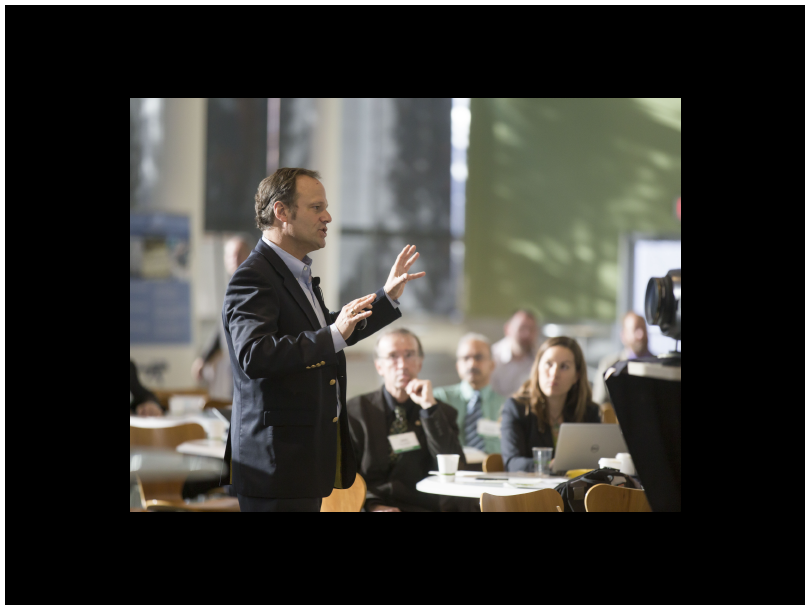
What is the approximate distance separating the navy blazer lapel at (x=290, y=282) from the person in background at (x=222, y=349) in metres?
3.17

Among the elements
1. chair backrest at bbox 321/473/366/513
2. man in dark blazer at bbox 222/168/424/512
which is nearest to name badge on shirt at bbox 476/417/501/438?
chair backrest at bbox 321/473/366/513

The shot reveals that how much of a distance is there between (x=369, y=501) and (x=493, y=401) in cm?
164

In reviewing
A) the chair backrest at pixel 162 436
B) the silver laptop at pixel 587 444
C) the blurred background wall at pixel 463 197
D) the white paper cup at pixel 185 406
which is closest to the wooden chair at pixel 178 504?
the chair backrest at pixel 162 436

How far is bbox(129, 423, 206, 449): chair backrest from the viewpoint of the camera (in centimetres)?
468

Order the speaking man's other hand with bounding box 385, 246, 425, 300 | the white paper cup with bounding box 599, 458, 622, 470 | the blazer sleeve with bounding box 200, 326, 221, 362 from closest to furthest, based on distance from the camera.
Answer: the speaking man's other hand with bounding box 385, 246, 425, 300 → the white paper cup with bounding box 599, 458, 622, 470 → the blazer sleeve with bounding box 200, 326, 221, 362

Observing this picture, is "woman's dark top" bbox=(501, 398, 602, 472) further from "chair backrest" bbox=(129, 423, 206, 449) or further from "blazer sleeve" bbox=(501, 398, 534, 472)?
"chair backrest" bbox=(129, 423, 206, 449)

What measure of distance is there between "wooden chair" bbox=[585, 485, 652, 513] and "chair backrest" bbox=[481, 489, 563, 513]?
0.47 feet

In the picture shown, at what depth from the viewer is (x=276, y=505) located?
230 centimetres

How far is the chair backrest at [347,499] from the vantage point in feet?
11.1

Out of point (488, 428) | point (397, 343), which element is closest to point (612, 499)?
point (397, 343)

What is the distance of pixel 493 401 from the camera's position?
5.18 m

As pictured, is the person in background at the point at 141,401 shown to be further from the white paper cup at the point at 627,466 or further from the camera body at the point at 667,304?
the camera body at the point at 667,304

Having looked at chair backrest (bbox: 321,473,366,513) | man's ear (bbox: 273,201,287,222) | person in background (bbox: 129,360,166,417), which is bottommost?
chair backrest (bbox: 321,473,366,513)
